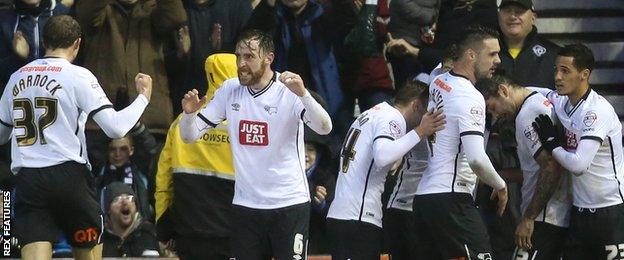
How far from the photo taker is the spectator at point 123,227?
15.4m

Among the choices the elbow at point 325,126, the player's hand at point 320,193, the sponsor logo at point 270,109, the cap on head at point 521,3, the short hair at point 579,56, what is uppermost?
the cap on head at point 521,3

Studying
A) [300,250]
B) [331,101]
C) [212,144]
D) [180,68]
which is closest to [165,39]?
[180,68]

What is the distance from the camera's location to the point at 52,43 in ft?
41.8

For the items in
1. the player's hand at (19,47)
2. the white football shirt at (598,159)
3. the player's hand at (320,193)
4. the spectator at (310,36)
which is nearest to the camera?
the white football shirt at (598,159)

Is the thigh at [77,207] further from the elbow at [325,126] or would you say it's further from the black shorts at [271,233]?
the elbow at [325,126]

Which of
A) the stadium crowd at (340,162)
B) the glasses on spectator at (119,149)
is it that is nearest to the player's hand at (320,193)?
the stadium crowd at (340,162)

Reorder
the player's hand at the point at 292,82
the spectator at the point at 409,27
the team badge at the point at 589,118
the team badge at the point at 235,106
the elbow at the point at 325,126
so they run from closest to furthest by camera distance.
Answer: the player's hand at the point at 292,82 < the elbow at the point at 325,126 < the team badge at the point at 235,106 < the team badge at the point at 589,118 < the spectator at the point at 409,27

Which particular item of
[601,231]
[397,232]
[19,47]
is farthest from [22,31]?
[601,231]

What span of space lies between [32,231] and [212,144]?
1656 millimetres

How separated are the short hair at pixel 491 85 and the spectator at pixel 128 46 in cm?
384

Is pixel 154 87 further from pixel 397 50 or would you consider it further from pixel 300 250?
pixel 300 250

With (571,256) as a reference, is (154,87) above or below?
above

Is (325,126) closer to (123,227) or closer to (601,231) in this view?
(601,231)

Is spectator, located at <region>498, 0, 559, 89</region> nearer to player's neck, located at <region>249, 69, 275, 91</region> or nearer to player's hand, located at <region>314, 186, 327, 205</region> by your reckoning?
player's hand, located at <region>314, 186, 327, 205</region>
